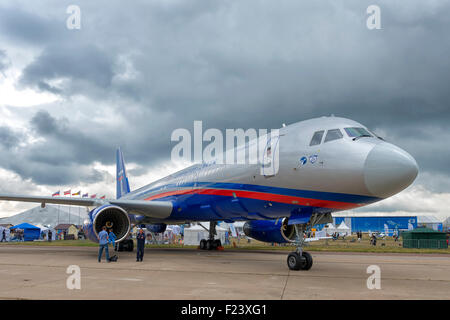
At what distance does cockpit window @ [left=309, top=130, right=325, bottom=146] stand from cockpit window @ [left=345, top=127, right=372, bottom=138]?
2.19 feet

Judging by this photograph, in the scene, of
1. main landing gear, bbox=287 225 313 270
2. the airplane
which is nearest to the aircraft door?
the airplane

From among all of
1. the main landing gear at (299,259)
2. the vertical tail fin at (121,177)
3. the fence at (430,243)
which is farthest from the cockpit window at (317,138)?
the fence at (430,243)

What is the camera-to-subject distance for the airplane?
8.50 metres

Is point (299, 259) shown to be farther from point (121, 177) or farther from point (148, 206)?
point (121, 177)

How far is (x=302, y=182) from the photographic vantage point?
32.6 feet

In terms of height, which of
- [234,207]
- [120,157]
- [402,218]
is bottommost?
[402,218]

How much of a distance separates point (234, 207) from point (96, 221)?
5908 millimetres

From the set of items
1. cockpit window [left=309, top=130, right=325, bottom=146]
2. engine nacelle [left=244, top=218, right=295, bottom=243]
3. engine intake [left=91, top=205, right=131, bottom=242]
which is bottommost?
engine nacelle [left=244, top=218, right=295, bottom=243]

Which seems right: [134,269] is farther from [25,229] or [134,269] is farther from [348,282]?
[25,229]

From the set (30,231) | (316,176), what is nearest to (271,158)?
(316,176)

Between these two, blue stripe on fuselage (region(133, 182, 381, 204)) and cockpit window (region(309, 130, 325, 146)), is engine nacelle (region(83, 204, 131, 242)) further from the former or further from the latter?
cockpit window (region(309, 130, 325, 146))

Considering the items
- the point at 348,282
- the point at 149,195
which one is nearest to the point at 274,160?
the point at 348,282
